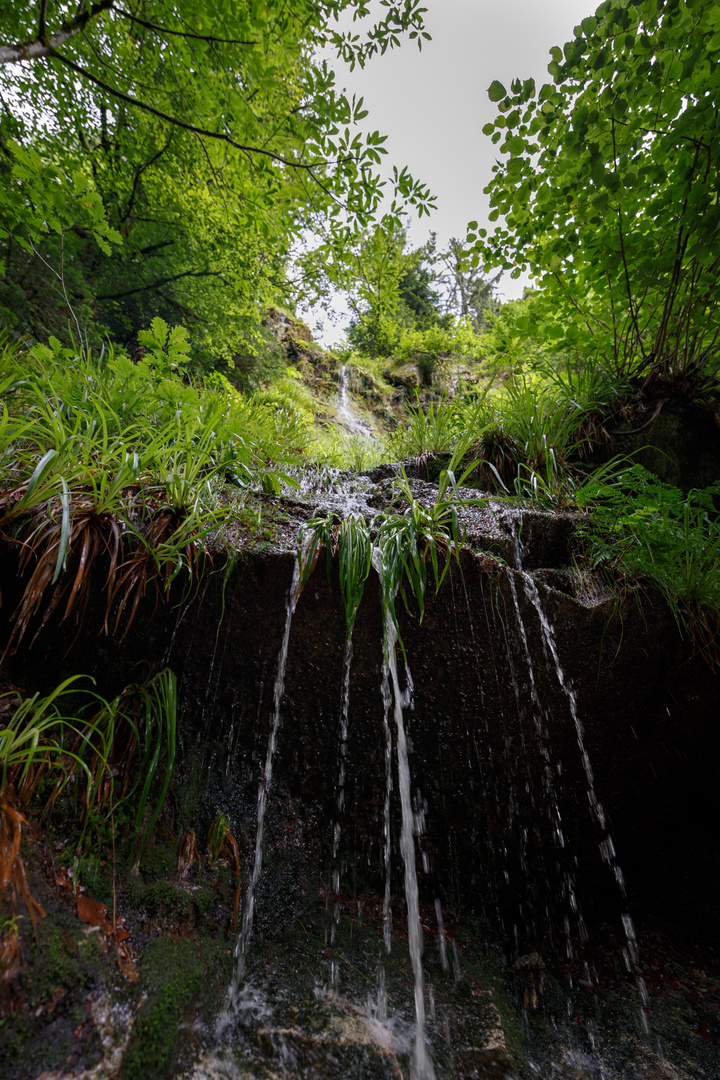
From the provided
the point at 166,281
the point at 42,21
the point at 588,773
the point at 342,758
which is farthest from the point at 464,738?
the point at 166,281

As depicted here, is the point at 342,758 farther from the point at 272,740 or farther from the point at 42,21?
the point at 42,21

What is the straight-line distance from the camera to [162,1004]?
119cm

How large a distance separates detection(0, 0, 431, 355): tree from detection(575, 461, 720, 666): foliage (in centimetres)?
264

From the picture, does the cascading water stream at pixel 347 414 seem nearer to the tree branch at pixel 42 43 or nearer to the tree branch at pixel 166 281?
the tree branch at pixel 166 281

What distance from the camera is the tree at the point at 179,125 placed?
2.42 m

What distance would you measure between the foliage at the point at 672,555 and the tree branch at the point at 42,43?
426 cm

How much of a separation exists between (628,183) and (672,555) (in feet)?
7.39

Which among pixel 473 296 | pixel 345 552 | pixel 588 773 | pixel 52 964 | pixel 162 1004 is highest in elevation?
pixel 473 296

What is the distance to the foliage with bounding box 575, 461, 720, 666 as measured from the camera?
A: 216 cm

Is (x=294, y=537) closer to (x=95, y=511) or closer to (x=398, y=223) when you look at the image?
(x=95, y=511)

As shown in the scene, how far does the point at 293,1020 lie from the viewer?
138 centimetres

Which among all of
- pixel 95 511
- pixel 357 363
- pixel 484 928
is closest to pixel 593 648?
pixel 484 928

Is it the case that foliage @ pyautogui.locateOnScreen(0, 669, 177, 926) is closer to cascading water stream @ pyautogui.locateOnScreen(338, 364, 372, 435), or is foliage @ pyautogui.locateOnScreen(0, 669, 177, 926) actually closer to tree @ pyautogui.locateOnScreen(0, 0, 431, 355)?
tree @ pyautogui.locateOnScreen(0, 0, 431, 355)

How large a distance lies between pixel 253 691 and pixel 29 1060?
1213 mm
